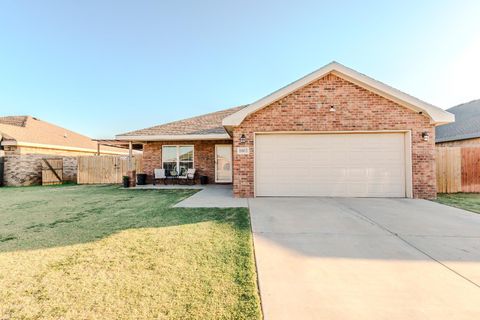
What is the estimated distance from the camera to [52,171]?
15086 millimetres

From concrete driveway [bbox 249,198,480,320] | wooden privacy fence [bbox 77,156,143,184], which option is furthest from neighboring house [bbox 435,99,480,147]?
wooden privacy fence [bbox 77,156,143,184]


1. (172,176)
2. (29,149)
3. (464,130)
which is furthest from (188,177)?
(464,130)

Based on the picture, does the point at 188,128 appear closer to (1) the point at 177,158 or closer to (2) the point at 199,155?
(2) the point at 199,155

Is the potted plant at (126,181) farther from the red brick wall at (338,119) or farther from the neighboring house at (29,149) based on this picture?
the neighboring house at (29,149)

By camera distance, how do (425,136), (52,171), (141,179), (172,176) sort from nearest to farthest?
(425,136) → (141,179) → (172,176) → (52,171)

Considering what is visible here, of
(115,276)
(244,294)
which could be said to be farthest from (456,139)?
(115,276)

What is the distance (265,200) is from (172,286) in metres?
5.43

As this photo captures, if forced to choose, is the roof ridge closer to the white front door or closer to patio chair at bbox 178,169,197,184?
patio chair at bbox 178,169,197,184

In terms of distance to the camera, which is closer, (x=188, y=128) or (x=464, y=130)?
(x=188, y=128)

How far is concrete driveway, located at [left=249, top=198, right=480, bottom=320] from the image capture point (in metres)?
2.15

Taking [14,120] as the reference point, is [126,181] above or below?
below

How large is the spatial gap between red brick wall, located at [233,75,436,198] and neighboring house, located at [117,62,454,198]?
33mm

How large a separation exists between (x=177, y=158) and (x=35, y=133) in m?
13.3

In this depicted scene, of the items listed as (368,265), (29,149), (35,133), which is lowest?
(368,265)
